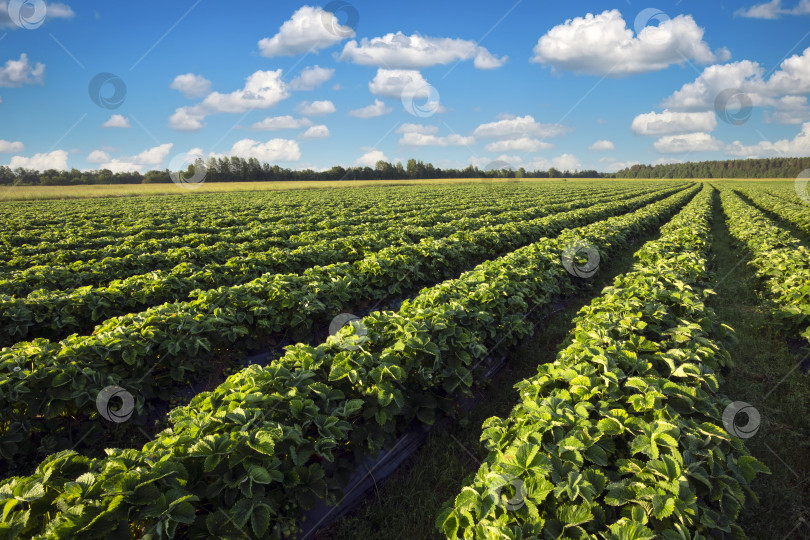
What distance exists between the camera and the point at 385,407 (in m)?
3.60

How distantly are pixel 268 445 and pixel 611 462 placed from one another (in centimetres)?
260

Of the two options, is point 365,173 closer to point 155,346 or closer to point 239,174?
point 239,174

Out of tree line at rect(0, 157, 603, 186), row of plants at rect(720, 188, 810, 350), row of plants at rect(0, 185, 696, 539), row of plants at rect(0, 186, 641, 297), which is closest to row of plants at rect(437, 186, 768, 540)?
row of plants at rect(0, 185, 696, 539)

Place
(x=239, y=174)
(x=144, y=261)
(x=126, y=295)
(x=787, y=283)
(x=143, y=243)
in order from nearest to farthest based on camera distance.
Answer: (x=126, y=295) < (x=787, y=283) < (x=144, y=261) < (x=143, y=243) < (x=239, y=174)

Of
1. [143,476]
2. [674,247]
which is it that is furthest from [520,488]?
[674,247]

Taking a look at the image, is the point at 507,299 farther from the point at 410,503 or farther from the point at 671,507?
the point at 671,507

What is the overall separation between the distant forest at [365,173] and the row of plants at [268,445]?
8501 centimetres

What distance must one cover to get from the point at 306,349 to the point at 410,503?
1.85 m

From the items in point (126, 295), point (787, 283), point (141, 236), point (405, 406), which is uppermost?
point (141, 236)

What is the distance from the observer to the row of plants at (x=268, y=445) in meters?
2.15

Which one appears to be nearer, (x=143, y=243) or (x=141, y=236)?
(x=143, y=243)

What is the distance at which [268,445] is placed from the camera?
8.39 feet

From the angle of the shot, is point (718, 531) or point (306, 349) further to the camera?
point (306, 349)

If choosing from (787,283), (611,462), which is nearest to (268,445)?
(611,462)
